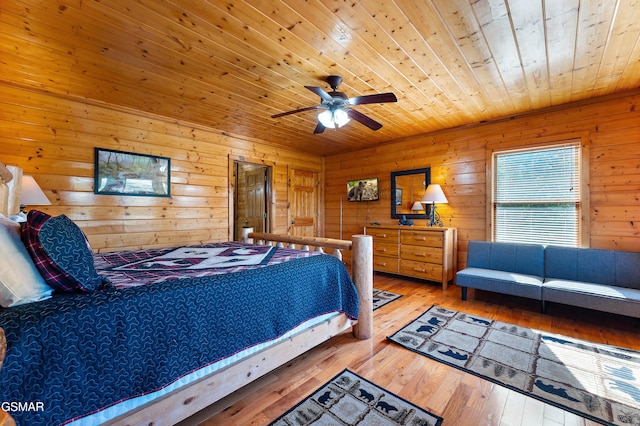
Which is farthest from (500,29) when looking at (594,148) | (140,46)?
(140,46)

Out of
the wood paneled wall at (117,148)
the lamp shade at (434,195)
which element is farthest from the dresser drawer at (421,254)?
the wood paneled wall at (117,148)

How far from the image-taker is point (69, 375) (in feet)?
3.27

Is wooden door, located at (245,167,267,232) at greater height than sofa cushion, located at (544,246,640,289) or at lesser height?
greater

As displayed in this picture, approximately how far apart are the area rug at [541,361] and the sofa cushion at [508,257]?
39.8 inches

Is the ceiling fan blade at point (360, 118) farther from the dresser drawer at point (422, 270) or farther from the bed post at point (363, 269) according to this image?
the dresser drawer at point (422, 270)

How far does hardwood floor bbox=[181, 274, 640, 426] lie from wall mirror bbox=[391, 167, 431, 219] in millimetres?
1976

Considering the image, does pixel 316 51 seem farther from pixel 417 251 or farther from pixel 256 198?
pixel 256 198

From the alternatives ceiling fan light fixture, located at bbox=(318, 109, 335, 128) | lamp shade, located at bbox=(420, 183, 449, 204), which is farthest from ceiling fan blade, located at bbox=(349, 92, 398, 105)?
lamp shade, located at bbox=(420, 183, 449, 204)

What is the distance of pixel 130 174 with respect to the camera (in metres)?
3.34

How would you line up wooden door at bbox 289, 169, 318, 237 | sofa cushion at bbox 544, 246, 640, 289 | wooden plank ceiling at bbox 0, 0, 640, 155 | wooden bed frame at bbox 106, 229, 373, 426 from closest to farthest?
wooden bed frame at bbox 106, 229, 373, 426, wooden plank ceiling at bbox 0, 0, 640, 155, sofa cushion at bbox 544, 246, 640, 289, wooden door at bbox 289, 169, 318, 237

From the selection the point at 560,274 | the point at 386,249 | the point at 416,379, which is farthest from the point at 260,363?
the point at 560,274

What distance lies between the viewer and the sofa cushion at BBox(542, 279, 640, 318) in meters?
2.40

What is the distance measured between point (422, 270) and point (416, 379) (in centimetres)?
240

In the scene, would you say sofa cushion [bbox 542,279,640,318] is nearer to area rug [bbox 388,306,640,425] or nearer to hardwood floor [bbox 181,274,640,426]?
hardwood floor [bbox 181,274,640,426]
